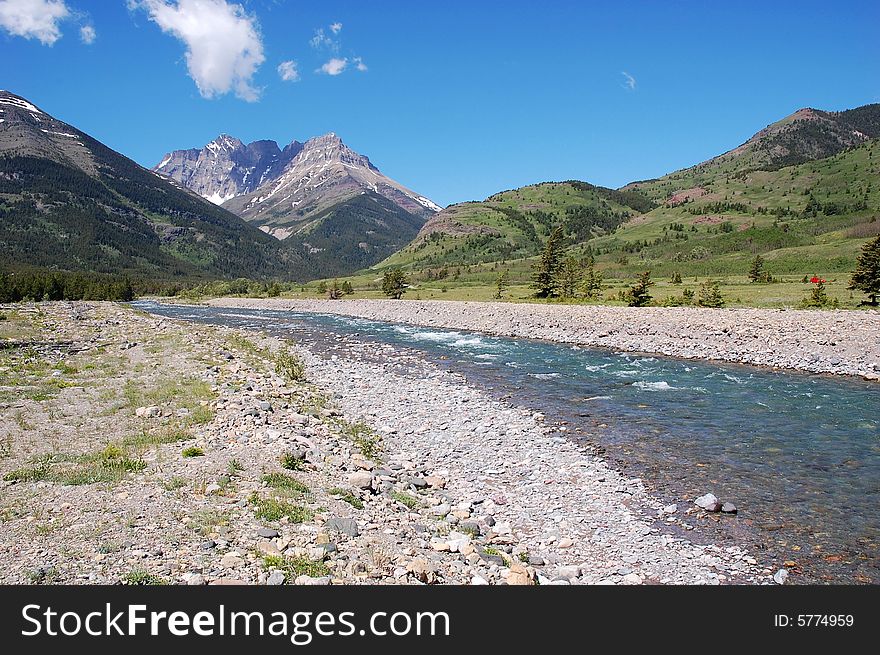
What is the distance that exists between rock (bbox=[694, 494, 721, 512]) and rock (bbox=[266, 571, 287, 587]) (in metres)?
9.97

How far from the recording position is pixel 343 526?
9.30 meters

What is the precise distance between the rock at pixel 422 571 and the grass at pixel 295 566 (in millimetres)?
1346

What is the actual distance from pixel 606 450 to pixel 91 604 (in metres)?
14.1

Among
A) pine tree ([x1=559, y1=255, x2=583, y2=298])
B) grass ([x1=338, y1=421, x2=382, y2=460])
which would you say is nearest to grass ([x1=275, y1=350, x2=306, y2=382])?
grass ([x1=338, y1=421, x2=382, y2=460])

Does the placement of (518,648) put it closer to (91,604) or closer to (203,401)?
(91,604)

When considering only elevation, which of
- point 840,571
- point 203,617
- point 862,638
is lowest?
point 840,571

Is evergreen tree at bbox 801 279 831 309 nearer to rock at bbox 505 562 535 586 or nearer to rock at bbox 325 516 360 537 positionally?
rock at bbox 505 562 535 586

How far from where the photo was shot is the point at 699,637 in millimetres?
6305

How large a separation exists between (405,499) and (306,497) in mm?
2352

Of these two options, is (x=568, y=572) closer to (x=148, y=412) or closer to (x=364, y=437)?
(x=364, y=437)

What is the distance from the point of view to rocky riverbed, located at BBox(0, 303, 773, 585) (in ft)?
25.7

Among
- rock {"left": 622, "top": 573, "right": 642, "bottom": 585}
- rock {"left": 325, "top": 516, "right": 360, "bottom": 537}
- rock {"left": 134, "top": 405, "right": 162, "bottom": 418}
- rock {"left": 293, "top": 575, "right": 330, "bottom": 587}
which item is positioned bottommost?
rock {"left": 622, "top": 573, "right": 642, "bottom": 585}

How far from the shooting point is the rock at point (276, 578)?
23.0 ft

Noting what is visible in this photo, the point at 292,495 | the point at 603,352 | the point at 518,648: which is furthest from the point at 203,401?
the point at 603,352
